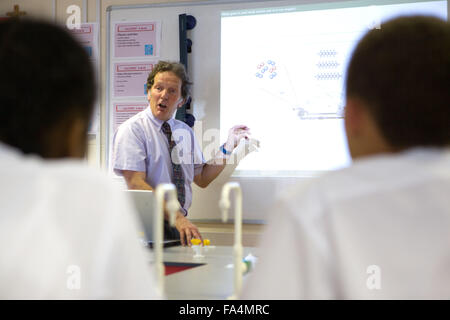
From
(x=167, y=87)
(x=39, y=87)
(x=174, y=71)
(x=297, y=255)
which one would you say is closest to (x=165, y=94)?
(x=167, y=87)

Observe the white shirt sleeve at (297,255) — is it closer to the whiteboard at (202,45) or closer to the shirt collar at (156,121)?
the shirt collar at (156,121)

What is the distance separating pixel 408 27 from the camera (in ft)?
2.23

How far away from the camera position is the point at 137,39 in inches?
127

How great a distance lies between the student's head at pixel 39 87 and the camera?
0.67 metres

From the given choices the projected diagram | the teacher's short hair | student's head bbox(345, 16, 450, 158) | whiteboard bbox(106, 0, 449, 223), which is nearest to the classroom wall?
whiteboard bbox(106, 0, 449, 223)

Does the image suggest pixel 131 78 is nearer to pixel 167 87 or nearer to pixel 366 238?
pixel 167 87

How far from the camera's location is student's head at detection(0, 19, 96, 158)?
2.20 ft

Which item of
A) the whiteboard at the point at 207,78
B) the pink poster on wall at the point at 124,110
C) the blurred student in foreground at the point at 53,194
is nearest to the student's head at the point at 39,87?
the blurred student in foreground at the point at 53,194

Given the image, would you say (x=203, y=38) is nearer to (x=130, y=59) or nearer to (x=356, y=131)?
(x=130, y=59)

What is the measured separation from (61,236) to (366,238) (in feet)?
1.26

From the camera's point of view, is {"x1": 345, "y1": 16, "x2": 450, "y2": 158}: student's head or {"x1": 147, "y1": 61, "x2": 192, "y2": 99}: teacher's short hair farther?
{"x1": 147, "y1": 61, "x2": 192, "y2": 99}: teacher's short hair

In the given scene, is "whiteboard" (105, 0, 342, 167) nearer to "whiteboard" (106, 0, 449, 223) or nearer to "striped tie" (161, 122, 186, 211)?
"whiteboard" (106, 0, 449, 223)

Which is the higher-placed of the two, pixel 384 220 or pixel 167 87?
pixel 167 87

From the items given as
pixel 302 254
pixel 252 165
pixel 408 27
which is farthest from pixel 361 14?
pixel 302 254
